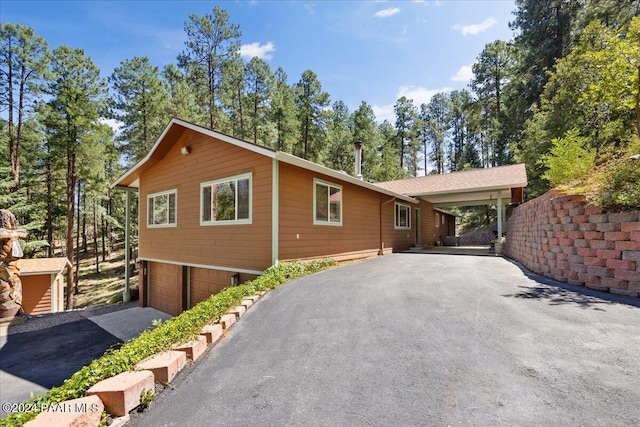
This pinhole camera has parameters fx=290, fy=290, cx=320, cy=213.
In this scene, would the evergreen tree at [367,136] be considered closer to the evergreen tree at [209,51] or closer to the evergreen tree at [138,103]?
the evergreen tree at [209,51]

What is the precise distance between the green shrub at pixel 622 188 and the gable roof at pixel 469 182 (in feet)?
21.7

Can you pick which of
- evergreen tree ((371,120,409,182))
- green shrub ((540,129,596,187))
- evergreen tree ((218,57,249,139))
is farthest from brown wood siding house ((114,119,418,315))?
evergreen tree ((371,120,409,182))

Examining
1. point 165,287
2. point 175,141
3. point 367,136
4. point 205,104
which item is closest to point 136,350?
point 175,141

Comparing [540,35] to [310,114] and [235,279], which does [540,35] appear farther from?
[235,279]

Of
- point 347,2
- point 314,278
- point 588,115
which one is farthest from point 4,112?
point 588,115

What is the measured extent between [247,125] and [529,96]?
20.0m

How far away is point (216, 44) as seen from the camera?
17.8 m

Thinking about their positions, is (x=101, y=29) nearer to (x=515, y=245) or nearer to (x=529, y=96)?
(x=515, y=245)

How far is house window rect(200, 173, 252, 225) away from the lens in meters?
7.05

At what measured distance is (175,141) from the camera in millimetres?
9266

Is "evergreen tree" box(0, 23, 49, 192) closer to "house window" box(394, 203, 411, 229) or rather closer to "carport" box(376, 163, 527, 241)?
"house window" box(394, 203, 411, 229)

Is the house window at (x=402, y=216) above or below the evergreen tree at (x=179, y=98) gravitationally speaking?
below

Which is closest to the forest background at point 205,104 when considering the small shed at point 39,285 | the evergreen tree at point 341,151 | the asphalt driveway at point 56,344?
the evergreen tree at point 341,151

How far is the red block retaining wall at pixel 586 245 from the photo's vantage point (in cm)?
412
